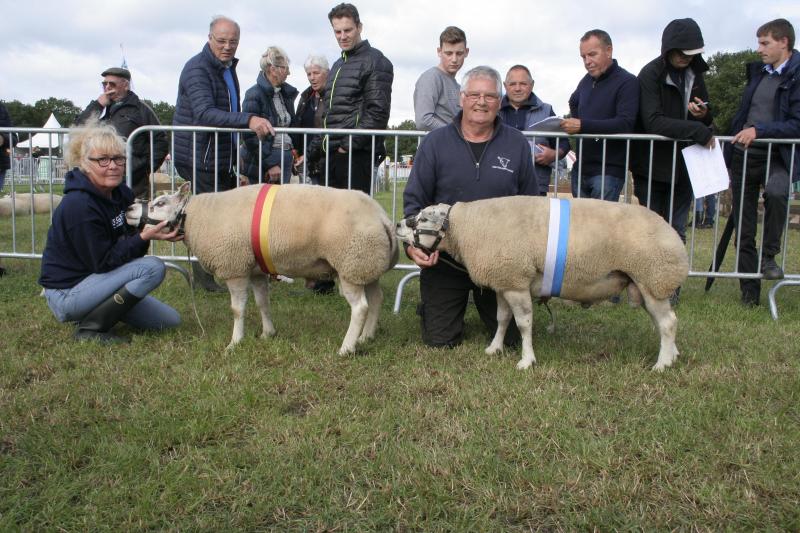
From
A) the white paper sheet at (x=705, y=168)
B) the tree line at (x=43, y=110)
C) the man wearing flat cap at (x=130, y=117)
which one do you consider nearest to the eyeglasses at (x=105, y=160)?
the man wearing flat cap at (x=130, y=117)

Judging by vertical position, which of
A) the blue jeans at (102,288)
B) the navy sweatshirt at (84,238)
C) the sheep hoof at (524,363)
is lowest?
the sheep hoof at (524,363)

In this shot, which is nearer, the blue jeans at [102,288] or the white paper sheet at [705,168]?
the blue jeans at [102,288]

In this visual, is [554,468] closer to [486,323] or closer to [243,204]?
[486,323]

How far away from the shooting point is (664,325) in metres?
4.24

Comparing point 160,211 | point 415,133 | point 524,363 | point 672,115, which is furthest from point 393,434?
point 672,115

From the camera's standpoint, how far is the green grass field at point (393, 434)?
8.55 feet

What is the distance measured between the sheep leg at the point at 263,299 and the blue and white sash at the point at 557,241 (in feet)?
6.62

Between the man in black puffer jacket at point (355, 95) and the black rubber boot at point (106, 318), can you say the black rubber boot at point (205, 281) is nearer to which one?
the man in black puffer jacket at point (355, 95)

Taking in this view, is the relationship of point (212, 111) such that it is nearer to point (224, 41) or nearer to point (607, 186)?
point (224, 41)

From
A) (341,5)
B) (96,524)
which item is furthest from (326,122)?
(96,524)

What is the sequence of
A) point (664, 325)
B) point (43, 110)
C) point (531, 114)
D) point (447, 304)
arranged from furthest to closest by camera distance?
point (43, 110) < point (531, 114) < point (447, 304) < point (664, 325)

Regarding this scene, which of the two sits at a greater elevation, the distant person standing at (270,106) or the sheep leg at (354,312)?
the distant person standing at (270,106)

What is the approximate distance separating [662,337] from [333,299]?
3.11 m

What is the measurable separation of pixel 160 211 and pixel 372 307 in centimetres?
161
